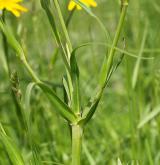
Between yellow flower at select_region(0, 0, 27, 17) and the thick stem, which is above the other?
yellow flower at select_region(0, 0, 27, 17)

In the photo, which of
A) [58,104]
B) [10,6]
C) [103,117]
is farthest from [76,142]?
[103,117]

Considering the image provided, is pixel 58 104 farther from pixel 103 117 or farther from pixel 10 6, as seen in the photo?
pixel 103 117

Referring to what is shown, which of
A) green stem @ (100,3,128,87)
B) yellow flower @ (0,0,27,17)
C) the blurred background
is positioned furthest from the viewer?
the blurred background

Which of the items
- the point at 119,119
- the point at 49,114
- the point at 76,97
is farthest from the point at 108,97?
the point at 76,97

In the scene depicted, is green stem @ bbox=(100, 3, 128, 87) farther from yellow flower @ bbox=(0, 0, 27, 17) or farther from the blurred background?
yellow flower @ bbox=(0, 0, 27, 17)

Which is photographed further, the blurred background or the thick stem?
the blurred background

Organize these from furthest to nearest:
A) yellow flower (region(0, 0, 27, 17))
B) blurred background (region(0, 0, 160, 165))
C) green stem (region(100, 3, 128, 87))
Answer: blurred background (region(0, 0, 160, 165)) → yellow flower (region(0, 0, 27, 17)) → green stem (region(100, 3, 128, 87))

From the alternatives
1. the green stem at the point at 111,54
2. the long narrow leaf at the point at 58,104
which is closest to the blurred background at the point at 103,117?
the long narrow leaf at the point at 58,104

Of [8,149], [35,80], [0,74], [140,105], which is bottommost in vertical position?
[0,74]

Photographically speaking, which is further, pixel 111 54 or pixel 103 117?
pixel 103 117

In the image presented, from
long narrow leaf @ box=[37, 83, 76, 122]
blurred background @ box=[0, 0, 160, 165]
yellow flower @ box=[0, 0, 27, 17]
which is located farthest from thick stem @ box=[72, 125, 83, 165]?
yellow flower @ box=[0, 0, 27, 17]

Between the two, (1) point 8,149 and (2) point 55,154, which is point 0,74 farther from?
(1) point 8,149
